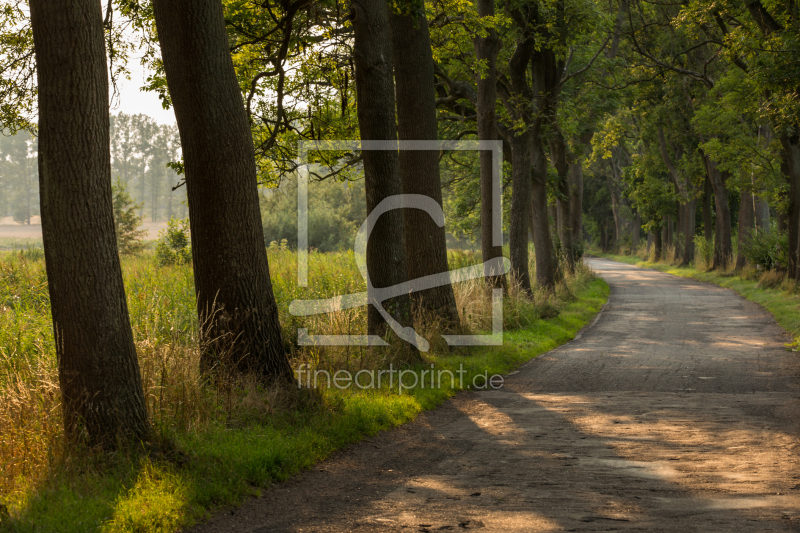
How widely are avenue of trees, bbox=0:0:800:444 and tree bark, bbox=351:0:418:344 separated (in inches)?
1.0

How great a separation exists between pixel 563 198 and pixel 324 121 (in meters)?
14.2

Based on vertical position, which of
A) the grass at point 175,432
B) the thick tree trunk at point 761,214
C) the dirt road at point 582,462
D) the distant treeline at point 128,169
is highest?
the distant treeline at point 128,169

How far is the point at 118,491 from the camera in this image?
523 centimetres

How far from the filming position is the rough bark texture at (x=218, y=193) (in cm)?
772

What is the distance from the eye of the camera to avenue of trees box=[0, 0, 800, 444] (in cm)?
565

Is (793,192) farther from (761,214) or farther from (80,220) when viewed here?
(80,220)

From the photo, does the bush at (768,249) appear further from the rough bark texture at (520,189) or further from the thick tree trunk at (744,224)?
the rough bark texture at (520,189)

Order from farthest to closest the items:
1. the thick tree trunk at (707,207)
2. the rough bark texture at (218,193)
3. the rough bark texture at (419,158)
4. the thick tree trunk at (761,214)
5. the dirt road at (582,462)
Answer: the thick tree trunk at (707,207) < the thick tree trunk at (761,214) < the rough bark texture at (419,158) < the rough bark texture at (218,193) < the dirt road at (582,462)

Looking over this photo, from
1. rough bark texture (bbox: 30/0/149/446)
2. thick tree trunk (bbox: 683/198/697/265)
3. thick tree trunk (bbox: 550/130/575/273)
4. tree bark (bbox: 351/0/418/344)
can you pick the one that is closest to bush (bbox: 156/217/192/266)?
thick tree trunk (bbox: 550/130/575/273)

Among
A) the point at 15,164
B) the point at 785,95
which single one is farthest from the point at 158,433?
the point at 15,164

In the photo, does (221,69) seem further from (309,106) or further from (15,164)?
(15,164)

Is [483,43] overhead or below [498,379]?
overhead

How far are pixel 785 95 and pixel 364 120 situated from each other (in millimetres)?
11604

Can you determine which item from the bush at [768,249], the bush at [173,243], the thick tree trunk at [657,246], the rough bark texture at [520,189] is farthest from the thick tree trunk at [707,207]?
the bush at [173,243]
